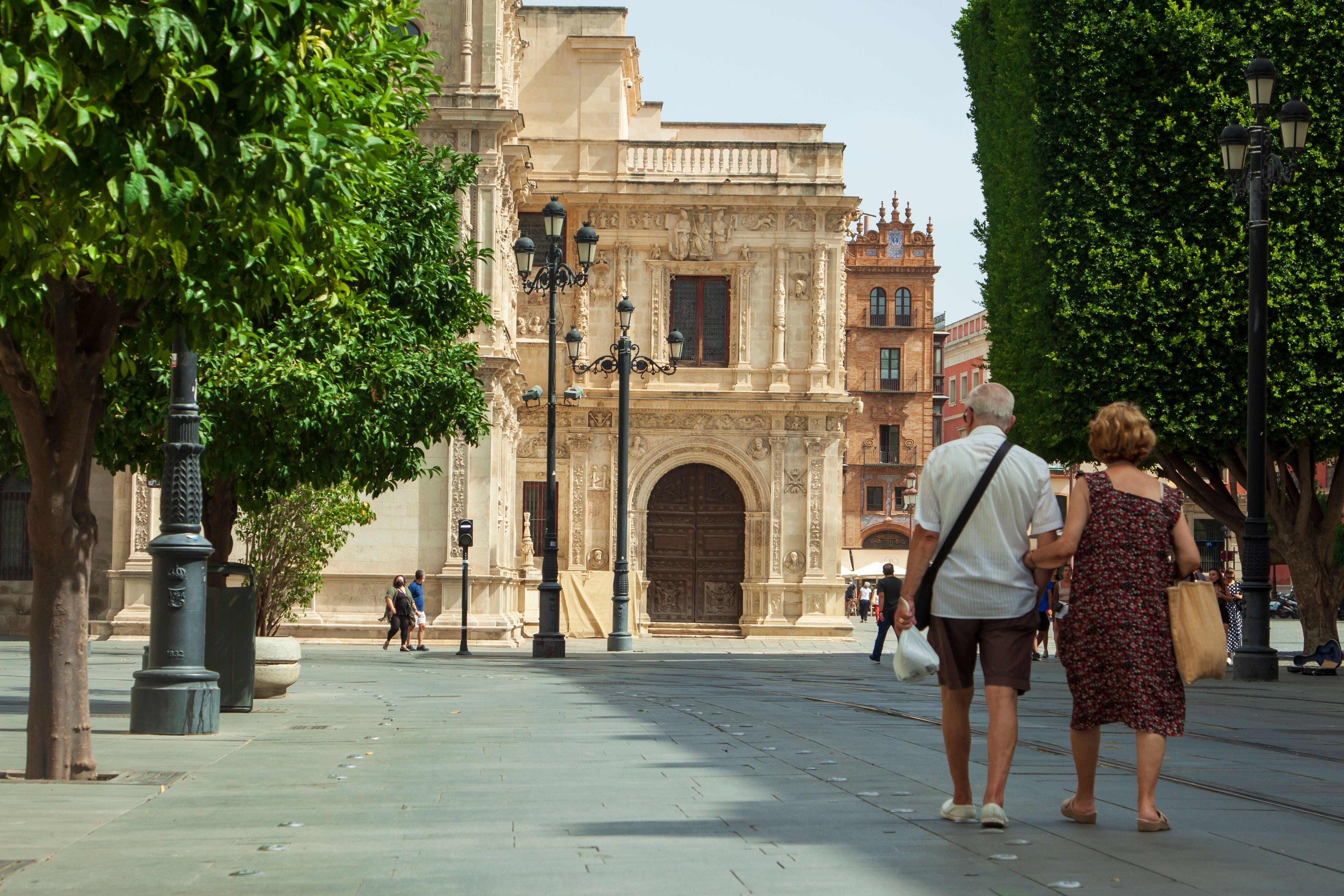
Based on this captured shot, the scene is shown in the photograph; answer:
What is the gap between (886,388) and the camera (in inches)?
2968

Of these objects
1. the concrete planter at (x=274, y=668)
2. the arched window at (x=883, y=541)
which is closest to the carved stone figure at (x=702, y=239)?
the concrete planter at (x=274, y=668)

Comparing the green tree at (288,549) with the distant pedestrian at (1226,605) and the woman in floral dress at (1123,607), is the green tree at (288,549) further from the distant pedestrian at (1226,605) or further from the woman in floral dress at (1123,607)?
the distant pedestrian at (1226,605)

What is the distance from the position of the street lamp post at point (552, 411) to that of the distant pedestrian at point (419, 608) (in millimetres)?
3191

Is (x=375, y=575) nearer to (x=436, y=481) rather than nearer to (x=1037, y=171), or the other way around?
(x=436, y=481)

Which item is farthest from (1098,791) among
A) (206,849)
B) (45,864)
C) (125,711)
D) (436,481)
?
(436,481)

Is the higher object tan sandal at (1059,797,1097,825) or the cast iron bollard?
the cast iron bollard

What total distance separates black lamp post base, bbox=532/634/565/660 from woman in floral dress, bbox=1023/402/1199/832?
19.3m

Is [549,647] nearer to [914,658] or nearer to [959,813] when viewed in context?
[959,813]

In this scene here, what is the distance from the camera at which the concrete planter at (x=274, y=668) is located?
621 inches

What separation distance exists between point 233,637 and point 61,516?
482 cm

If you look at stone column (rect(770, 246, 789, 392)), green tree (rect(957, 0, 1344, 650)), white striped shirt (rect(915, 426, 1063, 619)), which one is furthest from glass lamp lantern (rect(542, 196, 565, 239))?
white striped shirt (rect(915, 426, 1063, 619))

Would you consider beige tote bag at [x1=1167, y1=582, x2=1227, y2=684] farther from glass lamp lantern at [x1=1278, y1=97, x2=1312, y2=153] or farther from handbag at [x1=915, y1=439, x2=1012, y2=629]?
glass lamp lantern at [x1=1278, y1=97, x2=1312, y2=153]

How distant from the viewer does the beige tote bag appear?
6.53m

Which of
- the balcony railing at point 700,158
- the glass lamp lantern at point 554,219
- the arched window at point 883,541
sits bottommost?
the arched window at point 883,541
